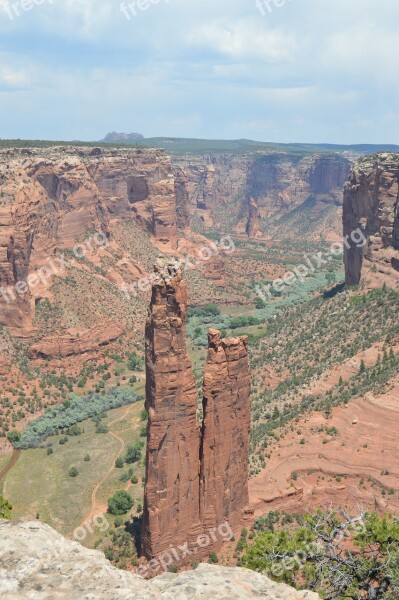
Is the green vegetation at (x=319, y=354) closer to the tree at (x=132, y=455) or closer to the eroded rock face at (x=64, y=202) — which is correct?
the tree at (x=132, y=455)

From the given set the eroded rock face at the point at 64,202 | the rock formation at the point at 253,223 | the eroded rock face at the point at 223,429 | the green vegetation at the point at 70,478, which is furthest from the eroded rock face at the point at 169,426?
the rock formation at the point at 253,223

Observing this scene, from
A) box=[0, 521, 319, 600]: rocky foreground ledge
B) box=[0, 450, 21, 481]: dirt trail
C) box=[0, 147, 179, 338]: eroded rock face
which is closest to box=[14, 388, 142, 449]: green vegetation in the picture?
box=[0, 450, 21, 481]: dirt trail

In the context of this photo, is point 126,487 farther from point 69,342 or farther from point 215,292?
point 215,292

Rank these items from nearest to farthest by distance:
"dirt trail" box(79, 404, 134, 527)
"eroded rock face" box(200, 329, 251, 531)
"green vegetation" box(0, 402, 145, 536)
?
"eroded rock face" box(200, 329, 251, 531) → "dirt trail" box(79, 404, 134, 527) → "green vegetation" box(0, 402, 145, 536)

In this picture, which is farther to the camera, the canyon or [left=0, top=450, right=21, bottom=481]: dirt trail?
the canyon

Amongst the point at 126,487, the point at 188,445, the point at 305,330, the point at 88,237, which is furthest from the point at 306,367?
the point at 88,237

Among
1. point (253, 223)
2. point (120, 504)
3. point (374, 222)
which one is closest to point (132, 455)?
point (120, 504)

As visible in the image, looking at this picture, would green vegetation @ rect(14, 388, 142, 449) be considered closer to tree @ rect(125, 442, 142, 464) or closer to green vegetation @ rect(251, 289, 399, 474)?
tree @ rect(125, 442, 142, 464)
